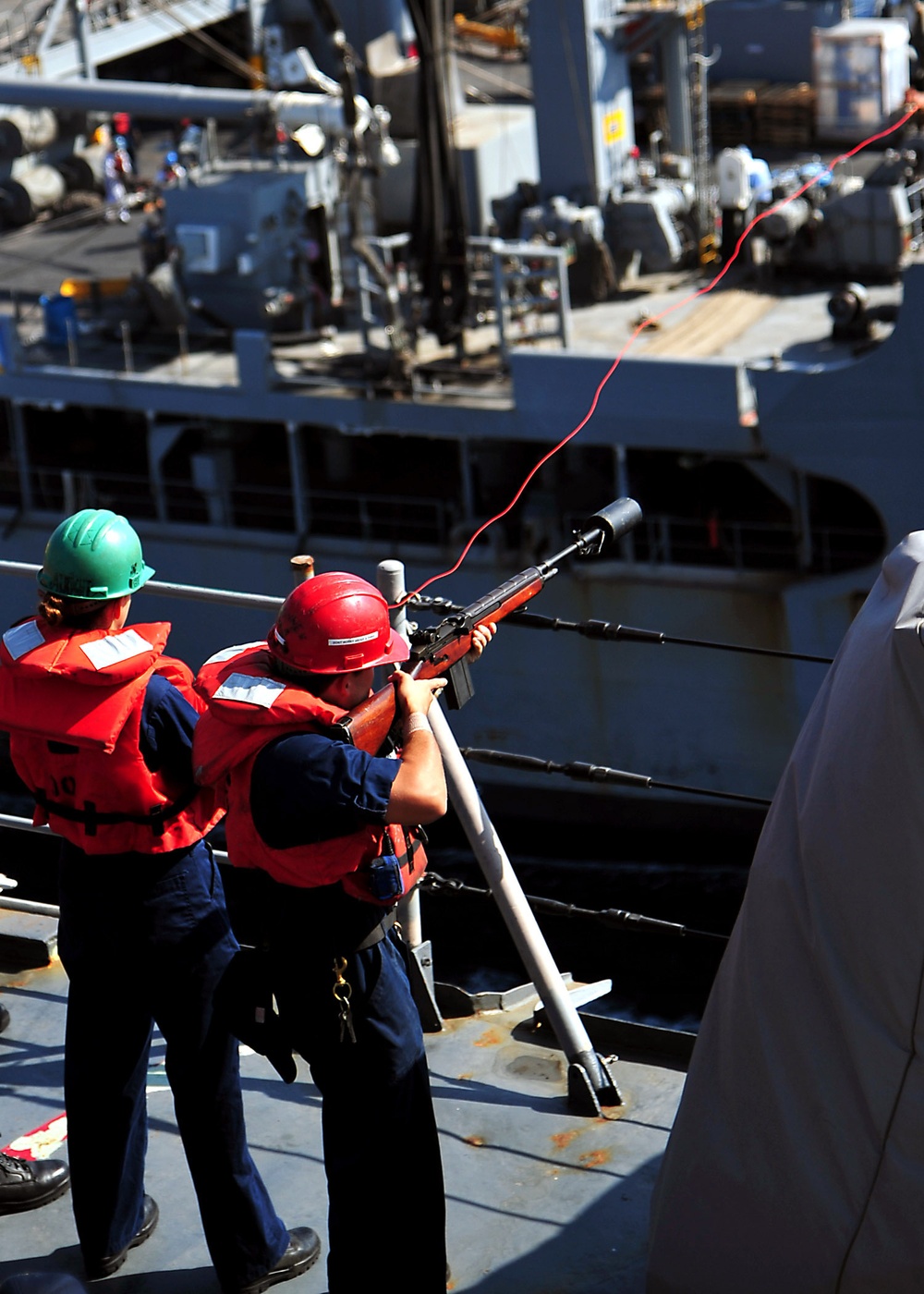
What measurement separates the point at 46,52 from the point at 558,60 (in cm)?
1633

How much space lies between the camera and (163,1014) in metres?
4.01

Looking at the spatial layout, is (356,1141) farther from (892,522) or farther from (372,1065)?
(892,522)

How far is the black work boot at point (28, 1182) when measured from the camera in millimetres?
4391

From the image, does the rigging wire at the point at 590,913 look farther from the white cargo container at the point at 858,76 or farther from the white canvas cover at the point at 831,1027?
the white cargo container at the point at 858,76

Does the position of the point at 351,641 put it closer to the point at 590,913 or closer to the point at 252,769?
the point at 252,769

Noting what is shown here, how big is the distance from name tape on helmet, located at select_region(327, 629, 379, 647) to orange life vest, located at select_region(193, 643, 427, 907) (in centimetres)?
12

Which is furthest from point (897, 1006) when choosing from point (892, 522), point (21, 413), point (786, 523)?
point (21, 413)

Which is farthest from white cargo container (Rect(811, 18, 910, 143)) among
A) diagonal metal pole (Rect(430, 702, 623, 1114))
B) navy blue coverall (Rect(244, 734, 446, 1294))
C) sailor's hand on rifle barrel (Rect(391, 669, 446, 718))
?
navy blue coverall (Rect(244, 734, 446, 1294))

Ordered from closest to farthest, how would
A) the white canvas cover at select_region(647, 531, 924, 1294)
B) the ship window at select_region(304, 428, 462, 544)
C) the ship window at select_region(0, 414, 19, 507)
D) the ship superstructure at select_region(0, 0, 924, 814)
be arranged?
the white canvas cover at select_region(647, 531, 924, 1294), the ship superstructure at select_region(0, 0, 924, 814), the ship window at select_region(304, 428, 462, 544), the ship window at select_region(0, 414, 19, 507)

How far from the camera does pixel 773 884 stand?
3123 millimetres

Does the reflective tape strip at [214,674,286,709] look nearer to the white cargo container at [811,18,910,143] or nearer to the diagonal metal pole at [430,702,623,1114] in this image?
the diagonal metal pole at [430,702,623,1114]

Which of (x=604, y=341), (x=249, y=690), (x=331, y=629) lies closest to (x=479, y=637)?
(x=331, y=629)

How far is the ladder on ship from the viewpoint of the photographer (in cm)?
3238

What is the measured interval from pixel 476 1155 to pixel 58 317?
647 inches
